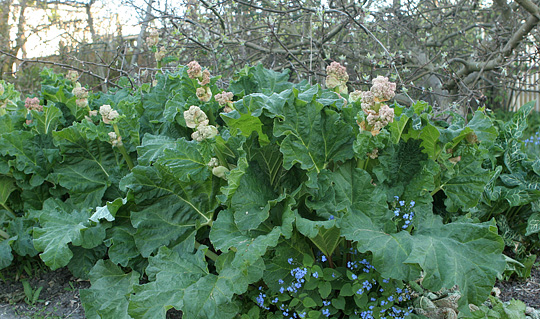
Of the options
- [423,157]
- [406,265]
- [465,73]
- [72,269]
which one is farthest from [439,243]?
[465,73]

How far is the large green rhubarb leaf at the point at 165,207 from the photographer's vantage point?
231cm

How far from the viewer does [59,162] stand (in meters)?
2.86

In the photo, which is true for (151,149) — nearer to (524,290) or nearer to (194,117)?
(194,117)

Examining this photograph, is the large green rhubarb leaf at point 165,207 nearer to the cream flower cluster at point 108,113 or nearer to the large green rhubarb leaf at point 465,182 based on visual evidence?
the cream flower cluster at point 108,113

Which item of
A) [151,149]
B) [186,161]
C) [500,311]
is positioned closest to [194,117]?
A: [186,161]

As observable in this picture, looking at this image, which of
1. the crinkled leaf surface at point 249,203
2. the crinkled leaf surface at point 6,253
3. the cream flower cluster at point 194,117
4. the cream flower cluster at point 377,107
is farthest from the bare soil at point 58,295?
the cream flower cluster at point 377,107

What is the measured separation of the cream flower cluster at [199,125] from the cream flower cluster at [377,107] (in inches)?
27.1

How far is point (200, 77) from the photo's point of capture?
2.40 metres

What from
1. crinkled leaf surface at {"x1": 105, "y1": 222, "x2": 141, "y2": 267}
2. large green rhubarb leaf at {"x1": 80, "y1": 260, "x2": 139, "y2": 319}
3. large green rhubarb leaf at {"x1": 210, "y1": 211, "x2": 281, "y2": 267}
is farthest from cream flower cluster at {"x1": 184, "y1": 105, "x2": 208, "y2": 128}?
large green rhubarb leaf at {"x1": 80, "y1": 260, "x2": 139, "y2": 319}

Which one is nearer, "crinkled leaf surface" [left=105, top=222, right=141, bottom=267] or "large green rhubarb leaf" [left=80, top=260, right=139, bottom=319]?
"large green rhubarb leaf" [left=80, top=260, right=139, bottom=319]

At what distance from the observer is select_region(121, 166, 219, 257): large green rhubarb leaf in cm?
231

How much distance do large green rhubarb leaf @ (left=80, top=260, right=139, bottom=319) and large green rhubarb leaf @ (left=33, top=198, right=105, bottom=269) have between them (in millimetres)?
245

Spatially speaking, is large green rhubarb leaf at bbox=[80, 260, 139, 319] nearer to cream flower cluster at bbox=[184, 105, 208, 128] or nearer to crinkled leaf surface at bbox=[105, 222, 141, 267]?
crinkled leaf surface at bbox=[105, 222, 141, 267]

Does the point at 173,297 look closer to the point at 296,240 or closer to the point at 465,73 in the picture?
the point at 296,240
